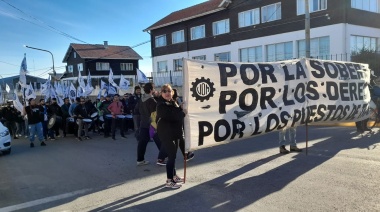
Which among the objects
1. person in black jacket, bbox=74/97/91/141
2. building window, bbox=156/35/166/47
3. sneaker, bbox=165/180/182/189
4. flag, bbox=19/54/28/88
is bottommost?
sneaker, bbox=165/180/182/189

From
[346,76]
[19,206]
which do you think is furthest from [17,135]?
[346,76]

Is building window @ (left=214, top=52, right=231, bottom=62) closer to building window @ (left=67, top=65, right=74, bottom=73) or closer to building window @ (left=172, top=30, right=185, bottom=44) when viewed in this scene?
building window @ (left=172, top=30, right=185, bottom=44)

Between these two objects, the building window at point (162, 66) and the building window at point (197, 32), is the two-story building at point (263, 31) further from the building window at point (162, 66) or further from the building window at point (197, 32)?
the building window at point (162, 66)

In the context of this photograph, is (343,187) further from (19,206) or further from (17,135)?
(17,135)

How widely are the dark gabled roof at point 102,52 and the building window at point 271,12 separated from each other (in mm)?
31548

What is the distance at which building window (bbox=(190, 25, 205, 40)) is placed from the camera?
3447cm

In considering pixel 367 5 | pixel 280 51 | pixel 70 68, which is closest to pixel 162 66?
pixel 280 51

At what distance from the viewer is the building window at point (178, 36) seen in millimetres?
36875

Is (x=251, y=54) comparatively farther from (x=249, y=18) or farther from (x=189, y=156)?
(x=189, y=156)

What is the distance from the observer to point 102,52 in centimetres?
5459

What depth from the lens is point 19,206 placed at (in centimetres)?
543

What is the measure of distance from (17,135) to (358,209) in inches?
627

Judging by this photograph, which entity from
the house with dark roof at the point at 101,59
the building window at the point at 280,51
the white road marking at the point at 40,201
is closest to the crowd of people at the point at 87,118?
the white road marking at the point at 40,201

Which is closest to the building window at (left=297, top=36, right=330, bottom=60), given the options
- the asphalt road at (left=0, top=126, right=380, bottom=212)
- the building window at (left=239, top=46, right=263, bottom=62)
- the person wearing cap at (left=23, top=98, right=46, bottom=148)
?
the building window at (left=239, top=46, right=263, bottom=62)
